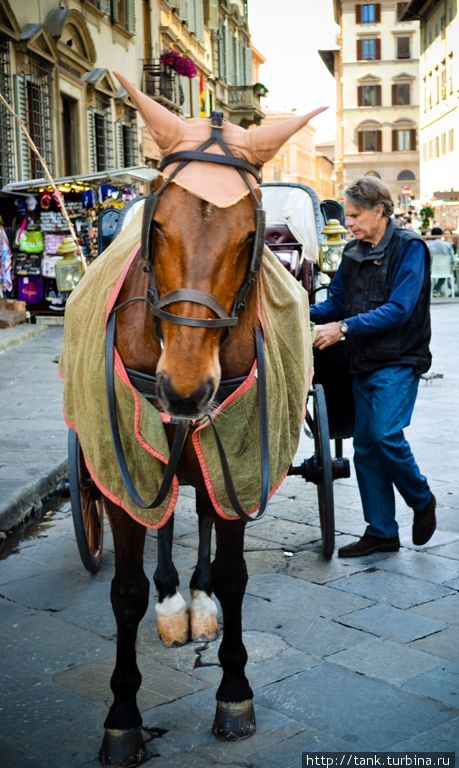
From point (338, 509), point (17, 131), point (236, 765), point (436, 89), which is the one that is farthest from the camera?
point (436, 89)

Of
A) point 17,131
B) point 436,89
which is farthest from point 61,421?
point 436,89

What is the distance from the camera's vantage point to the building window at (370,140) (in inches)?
2734

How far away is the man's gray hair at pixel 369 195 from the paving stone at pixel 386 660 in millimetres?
1994

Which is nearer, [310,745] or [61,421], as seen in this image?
[310,745]

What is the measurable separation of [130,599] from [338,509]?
279 cm

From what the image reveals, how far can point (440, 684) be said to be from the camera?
3434 mm

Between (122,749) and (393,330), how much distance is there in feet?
7.93

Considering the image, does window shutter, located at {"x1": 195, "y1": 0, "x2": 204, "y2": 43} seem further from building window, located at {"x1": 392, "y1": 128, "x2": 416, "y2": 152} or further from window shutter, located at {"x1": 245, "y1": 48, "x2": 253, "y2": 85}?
building window, located at {"x1": 392, "y1": 128, "x2": 416, "y2": 152}

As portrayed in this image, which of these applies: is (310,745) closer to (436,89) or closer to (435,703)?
(435,703)

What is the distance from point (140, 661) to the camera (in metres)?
3.71

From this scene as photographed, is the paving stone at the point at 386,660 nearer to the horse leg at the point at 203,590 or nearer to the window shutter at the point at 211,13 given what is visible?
the horse leg at the point at 203,590

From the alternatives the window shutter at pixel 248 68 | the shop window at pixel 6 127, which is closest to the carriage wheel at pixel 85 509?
the shop window at pixel 6 127

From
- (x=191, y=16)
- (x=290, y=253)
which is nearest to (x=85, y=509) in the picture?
(x=290, y=253)

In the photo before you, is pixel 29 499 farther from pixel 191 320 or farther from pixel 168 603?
pixel 191 320
